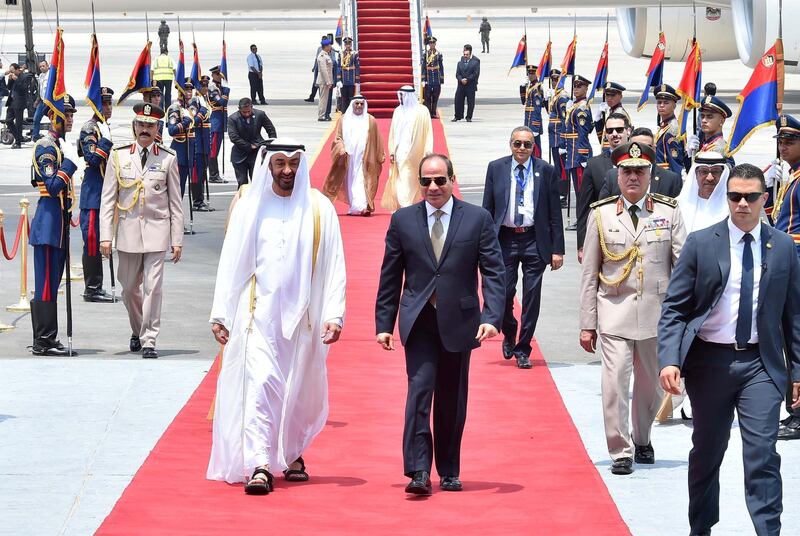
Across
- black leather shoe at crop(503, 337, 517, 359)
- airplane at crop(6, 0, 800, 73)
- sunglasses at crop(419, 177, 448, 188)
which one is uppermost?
airplane at crop(6, 0, 800, 73)

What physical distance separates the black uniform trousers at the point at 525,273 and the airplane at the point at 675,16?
77.4 feet

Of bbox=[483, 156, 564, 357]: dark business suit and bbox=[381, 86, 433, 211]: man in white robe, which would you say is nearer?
bbox=[483, 156, 564, 357]: dark business suit

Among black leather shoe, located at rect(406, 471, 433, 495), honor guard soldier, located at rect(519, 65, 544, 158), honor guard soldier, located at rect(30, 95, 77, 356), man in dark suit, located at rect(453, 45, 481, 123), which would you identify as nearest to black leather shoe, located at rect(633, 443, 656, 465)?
black leather shoe, located at rect(406, 471, 433, 495)

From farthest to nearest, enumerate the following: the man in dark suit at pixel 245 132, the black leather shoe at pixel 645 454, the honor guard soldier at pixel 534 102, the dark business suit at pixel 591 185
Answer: the honor guard soldier at pixel 534 102 < the man in dark suit at pixel 245 132 < the dark business suit at pixel 591 185 < the black leather shoe at pixel 645 454

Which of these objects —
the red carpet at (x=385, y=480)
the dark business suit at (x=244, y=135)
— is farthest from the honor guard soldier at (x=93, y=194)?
the dark business suit at (x=244, y=135)

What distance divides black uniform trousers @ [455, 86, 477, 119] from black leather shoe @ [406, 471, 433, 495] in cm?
2759

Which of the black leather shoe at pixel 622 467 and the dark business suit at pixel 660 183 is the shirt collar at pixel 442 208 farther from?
the dark business suit at pixel 660 183

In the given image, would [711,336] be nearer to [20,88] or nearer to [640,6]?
[20,88]

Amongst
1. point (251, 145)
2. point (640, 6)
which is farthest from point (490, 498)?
point (640, 6)

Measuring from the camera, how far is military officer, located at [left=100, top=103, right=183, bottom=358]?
12.0 metres

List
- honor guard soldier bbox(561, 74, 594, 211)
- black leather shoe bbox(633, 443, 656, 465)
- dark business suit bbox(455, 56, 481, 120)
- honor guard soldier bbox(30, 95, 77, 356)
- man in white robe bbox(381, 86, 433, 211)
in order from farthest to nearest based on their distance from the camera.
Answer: dark business suit bbox(455, 56, 481, 120) → honor guard soldier bbox(561, 74, 594, 211) → man in white robe bbox(381, 86, 433, 211) → honor guard soldier bbox(30, 95, 77, 356) → black leather shoe bbox(633, 443, 656, 465)

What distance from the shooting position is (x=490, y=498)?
25.3 ft

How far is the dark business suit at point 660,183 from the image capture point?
9969 mm

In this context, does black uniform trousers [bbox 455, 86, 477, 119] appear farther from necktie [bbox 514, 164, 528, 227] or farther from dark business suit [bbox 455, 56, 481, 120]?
necktie [bbox 514, 164, 528, 227]
